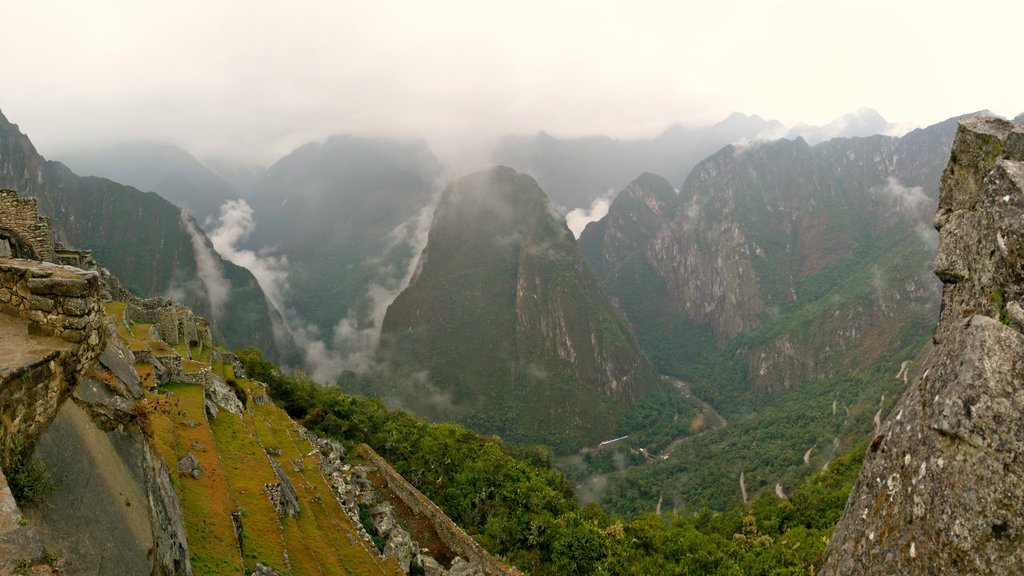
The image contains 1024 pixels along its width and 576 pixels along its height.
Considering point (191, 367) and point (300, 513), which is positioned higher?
point (191, 367)

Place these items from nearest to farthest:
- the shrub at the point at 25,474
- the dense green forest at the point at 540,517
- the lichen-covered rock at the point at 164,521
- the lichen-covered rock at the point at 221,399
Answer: the shrub at the point at 25,474 < the lichen-covered rock at the point at 164,521 < the lichen-covered rock at the point at 221,399 < the dense green forest at the point at 540,517

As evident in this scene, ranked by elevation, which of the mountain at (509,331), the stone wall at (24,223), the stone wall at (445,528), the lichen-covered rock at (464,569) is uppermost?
the stone wall at (24,223)

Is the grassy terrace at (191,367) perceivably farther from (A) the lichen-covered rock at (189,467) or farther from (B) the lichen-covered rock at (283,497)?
(A) the lichen-covered rock at (189,467)

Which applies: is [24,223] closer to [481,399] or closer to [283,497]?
[283,497]

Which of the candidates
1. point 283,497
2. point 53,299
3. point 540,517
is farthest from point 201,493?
point 540,517

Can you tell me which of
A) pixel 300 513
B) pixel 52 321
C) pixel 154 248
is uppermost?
pixel 52 321

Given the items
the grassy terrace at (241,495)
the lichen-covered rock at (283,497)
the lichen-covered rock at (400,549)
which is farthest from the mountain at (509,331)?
the lichen-covered rock at (283,497)
